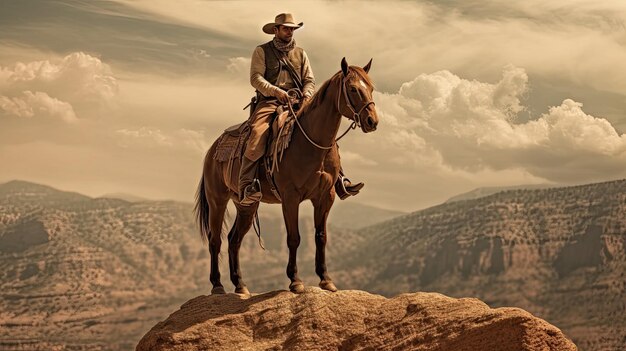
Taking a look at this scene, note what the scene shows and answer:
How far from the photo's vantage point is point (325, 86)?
2069cm

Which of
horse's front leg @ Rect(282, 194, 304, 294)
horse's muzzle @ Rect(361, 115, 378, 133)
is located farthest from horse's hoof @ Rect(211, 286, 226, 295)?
horse's muzzle @ Rect(361, 115, 378, 133)

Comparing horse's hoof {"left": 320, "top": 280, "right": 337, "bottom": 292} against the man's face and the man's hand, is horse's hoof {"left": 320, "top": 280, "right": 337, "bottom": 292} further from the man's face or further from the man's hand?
the man's face

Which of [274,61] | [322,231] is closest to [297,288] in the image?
[322,231]

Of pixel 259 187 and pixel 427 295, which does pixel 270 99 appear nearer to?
pixel 259 187

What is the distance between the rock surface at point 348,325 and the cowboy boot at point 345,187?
2248 millimetres

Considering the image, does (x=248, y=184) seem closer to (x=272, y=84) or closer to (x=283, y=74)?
(x=272, y=84)

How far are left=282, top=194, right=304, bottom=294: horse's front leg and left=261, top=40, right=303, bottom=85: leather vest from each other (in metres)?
3.12

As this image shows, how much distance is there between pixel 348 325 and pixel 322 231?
2.25 meters

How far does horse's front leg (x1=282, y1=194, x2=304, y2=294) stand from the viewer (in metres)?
20.8

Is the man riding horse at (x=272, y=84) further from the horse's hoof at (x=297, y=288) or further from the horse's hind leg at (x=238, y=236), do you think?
the horse's hoof at (x=297, y=288)

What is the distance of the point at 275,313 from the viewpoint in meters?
20.8

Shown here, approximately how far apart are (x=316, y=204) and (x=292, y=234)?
82 centimetres

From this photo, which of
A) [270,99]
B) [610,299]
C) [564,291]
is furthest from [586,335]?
[270,99]

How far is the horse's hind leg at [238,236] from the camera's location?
23514 millimetres
